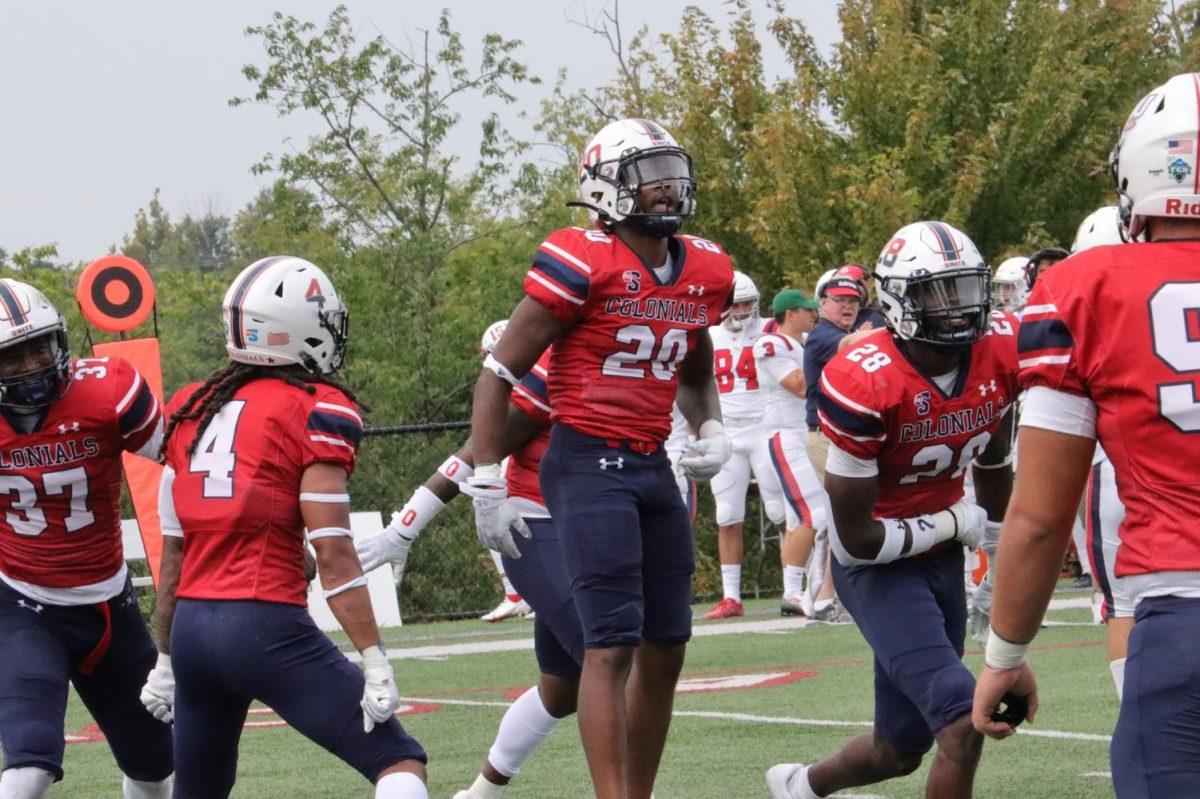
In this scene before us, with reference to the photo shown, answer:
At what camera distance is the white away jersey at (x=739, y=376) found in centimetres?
1294

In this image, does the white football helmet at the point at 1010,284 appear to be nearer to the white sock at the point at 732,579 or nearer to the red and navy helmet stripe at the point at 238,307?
the white sock at the point at 732,579

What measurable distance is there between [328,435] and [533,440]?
5.62ft

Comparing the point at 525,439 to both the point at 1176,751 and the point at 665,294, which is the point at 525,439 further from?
the point at 1176,751

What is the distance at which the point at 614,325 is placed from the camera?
5.08 metres

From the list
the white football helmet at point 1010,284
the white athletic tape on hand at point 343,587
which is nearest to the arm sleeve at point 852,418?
the white athletic tape on hand at point 343,587

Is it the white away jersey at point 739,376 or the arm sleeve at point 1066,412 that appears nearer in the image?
the arm sleeve at point 1066,412

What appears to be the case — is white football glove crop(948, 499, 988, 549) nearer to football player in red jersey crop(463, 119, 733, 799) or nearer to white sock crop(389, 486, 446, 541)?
football player in red jersey crop(463, 119, 733, 799)

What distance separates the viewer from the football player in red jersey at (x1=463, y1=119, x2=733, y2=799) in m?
4.96

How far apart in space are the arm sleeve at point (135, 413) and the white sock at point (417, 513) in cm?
122

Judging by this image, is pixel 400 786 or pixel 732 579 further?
pixel 732 579

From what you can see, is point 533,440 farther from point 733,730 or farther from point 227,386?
point 733,730

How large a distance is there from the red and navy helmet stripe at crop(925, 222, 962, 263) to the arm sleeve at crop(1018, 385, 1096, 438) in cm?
190

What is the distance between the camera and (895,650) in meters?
4.69

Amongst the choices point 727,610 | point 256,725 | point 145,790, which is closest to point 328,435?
point 145,790
